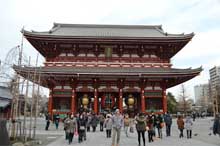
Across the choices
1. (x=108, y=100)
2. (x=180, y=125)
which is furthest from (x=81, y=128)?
(x=108, y=100)

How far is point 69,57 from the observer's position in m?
30.9

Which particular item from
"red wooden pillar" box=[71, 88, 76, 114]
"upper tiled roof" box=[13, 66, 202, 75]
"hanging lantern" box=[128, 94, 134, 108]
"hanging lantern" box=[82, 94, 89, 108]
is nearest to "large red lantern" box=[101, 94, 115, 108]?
"hanging lantern" box=[128, 94, 134, 108]

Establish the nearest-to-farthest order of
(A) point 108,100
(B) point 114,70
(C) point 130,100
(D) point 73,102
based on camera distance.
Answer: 1. (D) point 73,102
2. (B) point 114,70
3. (C) point 130,100
4. (A) point 108,100

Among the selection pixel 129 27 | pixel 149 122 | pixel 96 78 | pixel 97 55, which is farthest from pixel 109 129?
pixel 129 27

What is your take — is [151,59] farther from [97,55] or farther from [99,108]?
[99,108]

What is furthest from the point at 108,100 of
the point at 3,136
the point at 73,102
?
the point at 3,136

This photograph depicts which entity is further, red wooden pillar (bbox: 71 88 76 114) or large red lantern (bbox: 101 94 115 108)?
large red lantern (bbox: 101 94 115 108)

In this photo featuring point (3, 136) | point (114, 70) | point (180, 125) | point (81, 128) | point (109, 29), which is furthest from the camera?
point (109, 29)

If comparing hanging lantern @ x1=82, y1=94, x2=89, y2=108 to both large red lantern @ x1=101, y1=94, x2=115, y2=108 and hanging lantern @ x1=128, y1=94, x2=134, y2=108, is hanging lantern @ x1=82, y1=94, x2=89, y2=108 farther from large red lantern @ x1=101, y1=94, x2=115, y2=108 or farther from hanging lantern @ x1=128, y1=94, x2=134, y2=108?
hanging lantern @ x1=128, y1=94, x2=134, y2=108

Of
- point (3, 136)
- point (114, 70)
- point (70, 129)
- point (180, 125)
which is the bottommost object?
point (180, 125)

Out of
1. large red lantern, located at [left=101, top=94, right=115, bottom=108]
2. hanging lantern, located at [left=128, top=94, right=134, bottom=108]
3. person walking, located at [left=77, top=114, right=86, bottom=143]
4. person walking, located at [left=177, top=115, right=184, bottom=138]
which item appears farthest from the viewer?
large red lantern, located at [left=101, top=94, right=115, bottom=108]

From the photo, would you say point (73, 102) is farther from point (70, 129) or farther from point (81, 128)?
point (70, 129)

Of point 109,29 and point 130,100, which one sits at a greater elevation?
point 109,29

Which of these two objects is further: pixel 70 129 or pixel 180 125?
pixel 180 125
